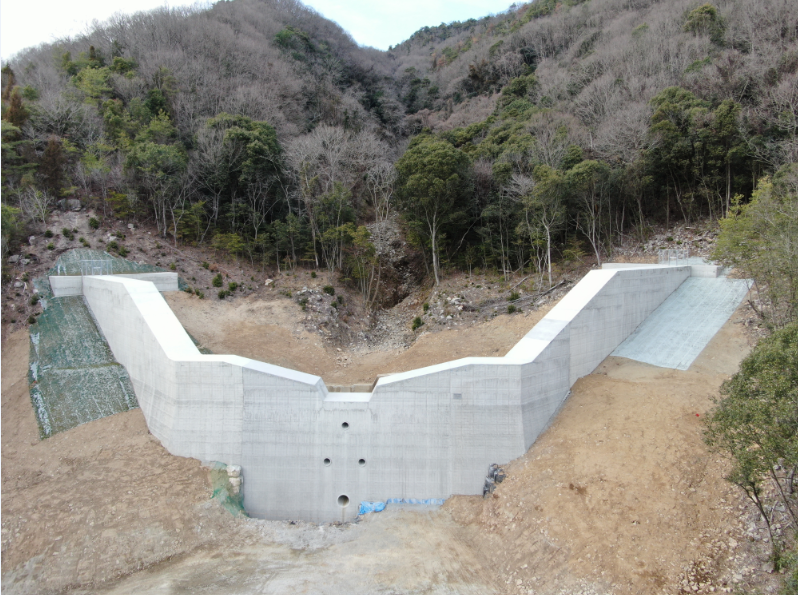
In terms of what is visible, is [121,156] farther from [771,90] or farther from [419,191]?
[771,90]

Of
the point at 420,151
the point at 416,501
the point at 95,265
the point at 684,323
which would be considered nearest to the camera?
the point at 416,501

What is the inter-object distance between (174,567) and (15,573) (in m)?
2.83

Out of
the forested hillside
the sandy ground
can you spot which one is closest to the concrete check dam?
the sandy ground

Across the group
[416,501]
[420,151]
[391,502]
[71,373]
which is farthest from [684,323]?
[71,373]

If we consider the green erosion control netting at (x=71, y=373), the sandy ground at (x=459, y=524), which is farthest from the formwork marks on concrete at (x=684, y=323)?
the green erosion control netting at (x=71, y=373)

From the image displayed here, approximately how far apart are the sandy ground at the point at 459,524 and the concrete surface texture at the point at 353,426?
24.0 inches

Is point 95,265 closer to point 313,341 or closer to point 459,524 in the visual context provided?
point 313,341

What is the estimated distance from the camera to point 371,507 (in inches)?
424

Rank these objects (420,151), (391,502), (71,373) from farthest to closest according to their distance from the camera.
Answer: (420,151), (71,373), (391,502)

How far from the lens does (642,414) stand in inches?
400

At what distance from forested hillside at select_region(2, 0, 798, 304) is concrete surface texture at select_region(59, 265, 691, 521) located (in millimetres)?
10933

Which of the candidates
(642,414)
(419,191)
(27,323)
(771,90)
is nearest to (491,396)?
(642,414)

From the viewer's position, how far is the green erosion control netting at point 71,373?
12.5 meters

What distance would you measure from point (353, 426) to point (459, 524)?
3.11 m
